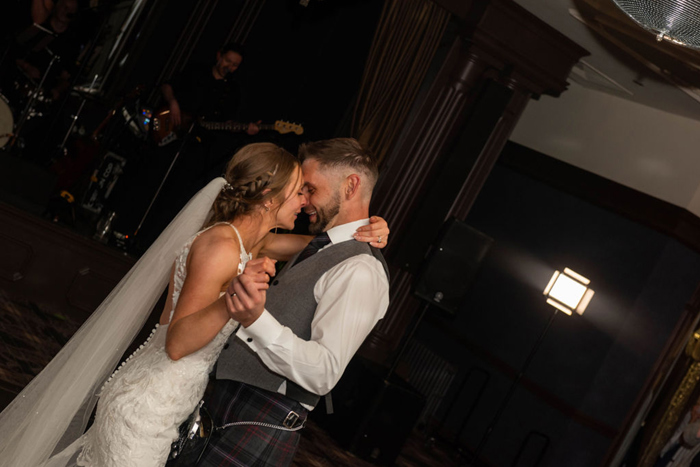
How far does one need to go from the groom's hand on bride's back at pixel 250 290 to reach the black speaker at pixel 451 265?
3792 millimetres

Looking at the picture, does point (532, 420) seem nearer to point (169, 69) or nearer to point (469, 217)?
point (469, 217)

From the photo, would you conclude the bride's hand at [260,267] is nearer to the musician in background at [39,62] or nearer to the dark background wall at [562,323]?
the musician in background at [39,62]

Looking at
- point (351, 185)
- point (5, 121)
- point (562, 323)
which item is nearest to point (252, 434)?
point (351, 185)

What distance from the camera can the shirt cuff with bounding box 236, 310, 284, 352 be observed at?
1.65 meters

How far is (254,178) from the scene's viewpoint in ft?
6.57

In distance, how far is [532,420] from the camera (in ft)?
23.0

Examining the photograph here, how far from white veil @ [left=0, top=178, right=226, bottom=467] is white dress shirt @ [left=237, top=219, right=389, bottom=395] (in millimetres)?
613

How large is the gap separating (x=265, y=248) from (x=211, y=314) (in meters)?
0.83

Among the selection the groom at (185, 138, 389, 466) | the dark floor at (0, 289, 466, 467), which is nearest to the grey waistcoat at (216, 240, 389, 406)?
the groom at (185, 138, 389, 466)

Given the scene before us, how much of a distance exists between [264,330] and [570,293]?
519 centimetres

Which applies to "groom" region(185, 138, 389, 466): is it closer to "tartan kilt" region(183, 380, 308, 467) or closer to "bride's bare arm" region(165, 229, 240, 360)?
"tartan kilt" region(183, 380, 308, 467)

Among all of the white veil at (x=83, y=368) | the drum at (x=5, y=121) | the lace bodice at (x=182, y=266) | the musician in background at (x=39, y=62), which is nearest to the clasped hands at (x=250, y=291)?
the lace bodice at (x=182, y=266)

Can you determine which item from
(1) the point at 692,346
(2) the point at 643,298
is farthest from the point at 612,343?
(1) the point at 692,346

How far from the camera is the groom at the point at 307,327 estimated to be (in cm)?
173
